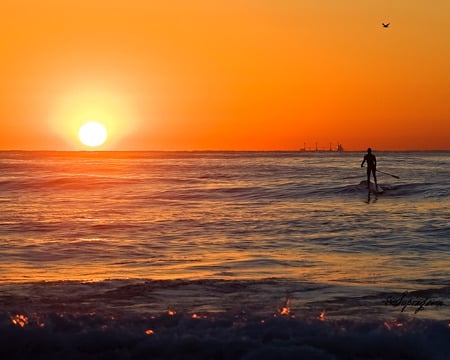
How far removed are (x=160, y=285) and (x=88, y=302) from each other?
1.67 meters

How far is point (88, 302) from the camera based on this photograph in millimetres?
10219

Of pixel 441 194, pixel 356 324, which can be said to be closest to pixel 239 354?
pixel 356 324

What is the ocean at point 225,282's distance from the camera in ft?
24.8
